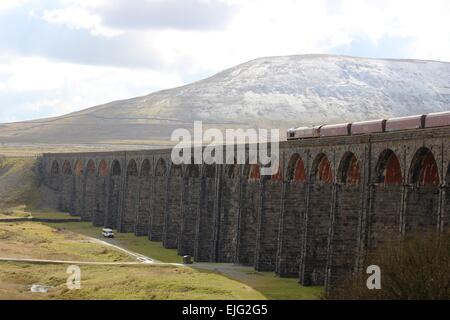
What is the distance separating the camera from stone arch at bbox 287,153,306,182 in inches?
2068

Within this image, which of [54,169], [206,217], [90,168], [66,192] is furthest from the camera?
[54,169]

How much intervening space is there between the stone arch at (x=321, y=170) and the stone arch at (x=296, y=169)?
82.0 inches

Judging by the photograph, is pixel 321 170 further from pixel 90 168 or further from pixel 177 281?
pixel 90 168

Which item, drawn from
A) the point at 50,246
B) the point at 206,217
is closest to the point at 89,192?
the point at 50,246

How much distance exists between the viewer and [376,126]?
44625 millimetres

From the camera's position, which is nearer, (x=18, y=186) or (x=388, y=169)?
(x=388, y=169)

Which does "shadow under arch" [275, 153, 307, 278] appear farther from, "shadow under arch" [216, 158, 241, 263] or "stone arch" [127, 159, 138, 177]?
"stone arch" [127, 159, 138, 177]

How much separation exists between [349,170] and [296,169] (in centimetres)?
739

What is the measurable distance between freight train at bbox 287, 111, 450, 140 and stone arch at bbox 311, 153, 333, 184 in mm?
1805

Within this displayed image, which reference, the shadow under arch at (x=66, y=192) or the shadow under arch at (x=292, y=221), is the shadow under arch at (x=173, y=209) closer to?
the shadow under arch at (x=292, y=221)

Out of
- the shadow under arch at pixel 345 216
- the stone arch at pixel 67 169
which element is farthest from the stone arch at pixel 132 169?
the shadow under arch at pixel 345 216

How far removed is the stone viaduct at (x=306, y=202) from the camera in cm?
Result: 3891

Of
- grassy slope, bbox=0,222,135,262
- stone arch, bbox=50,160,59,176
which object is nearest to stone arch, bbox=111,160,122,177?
grassy slope, bbox=0,222,135,262

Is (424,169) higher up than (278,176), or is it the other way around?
(424,169)
